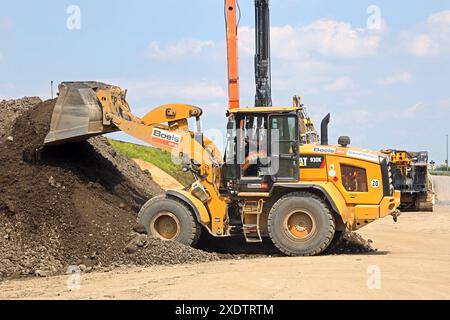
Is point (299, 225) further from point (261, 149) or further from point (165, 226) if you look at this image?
point (165, 226)

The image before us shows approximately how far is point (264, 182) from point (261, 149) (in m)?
0.63

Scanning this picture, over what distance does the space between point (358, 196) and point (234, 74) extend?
5.08 meters

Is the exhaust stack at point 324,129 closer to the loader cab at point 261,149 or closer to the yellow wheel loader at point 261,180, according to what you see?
the yellow wheel loader at point 261,180

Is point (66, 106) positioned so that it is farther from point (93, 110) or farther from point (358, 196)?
point (358, 196)

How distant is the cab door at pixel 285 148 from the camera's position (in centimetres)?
1327

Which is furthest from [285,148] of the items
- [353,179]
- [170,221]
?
[170,221]

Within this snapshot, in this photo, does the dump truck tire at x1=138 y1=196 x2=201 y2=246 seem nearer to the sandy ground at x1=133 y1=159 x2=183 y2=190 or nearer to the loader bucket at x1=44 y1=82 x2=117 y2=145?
the loader bucket at x1=44 y1=82 x2=117 y2=145

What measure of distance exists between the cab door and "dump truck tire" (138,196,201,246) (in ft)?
5.95

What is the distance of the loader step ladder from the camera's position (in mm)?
13469

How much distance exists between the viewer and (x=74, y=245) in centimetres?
1236

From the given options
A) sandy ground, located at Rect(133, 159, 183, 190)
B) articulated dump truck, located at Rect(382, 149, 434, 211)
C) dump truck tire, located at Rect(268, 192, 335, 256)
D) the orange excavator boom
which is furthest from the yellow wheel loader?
sandy ground, located at Rect(133, 159, 183, 190)

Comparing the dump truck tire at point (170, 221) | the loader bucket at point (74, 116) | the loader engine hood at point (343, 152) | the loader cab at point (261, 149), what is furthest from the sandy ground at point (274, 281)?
the loader bucket at point (74, 116)

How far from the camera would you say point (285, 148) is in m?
13.3

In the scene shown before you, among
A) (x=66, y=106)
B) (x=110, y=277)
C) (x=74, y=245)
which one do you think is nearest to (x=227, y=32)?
(x=66, y=106)
